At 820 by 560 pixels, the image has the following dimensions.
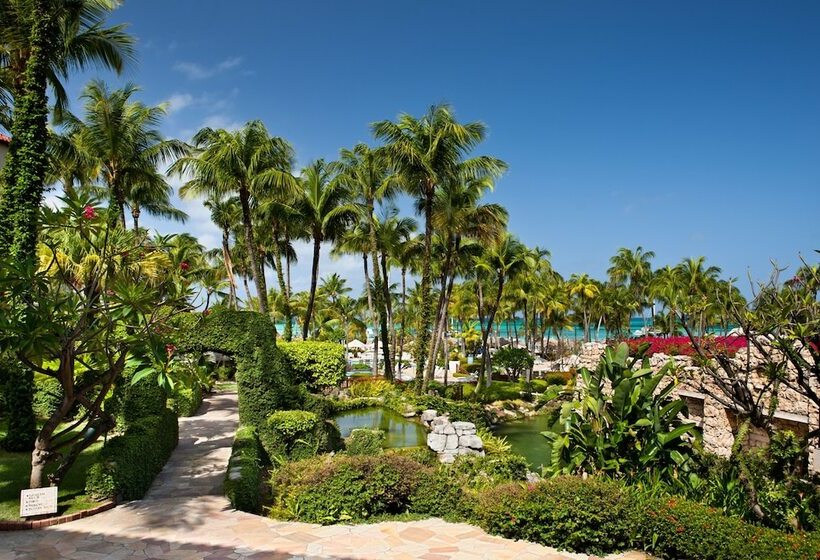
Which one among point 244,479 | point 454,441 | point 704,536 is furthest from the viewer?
point 454,441

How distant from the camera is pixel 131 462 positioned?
→ 1041cm

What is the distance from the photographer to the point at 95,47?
13.5 m

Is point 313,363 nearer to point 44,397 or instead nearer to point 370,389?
point 44,397

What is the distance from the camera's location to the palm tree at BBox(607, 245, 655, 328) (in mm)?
59594

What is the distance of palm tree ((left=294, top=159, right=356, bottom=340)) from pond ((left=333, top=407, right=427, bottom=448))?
256 inches

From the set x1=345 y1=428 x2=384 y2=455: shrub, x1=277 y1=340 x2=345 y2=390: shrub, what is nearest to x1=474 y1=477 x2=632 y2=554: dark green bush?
x1=345 y1=428 x2=384 y2=455: shrub

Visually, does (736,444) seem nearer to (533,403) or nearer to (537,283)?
(533,403)

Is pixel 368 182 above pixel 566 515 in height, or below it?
above

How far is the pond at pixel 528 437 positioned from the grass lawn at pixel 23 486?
12508mm

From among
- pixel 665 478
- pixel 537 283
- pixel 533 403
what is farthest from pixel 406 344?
pixel 665 478

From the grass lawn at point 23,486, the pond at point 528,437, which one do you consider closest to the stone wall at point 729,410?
the pond at point 528,437

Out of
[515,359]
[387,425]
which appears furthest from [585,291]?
[387,425]

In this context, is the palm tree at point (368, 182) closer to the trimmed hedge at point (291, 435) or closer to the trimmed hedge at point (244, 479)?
the trimmed hedge at point (291, 435)

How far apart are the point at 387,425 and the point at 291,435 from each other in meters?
7.52
